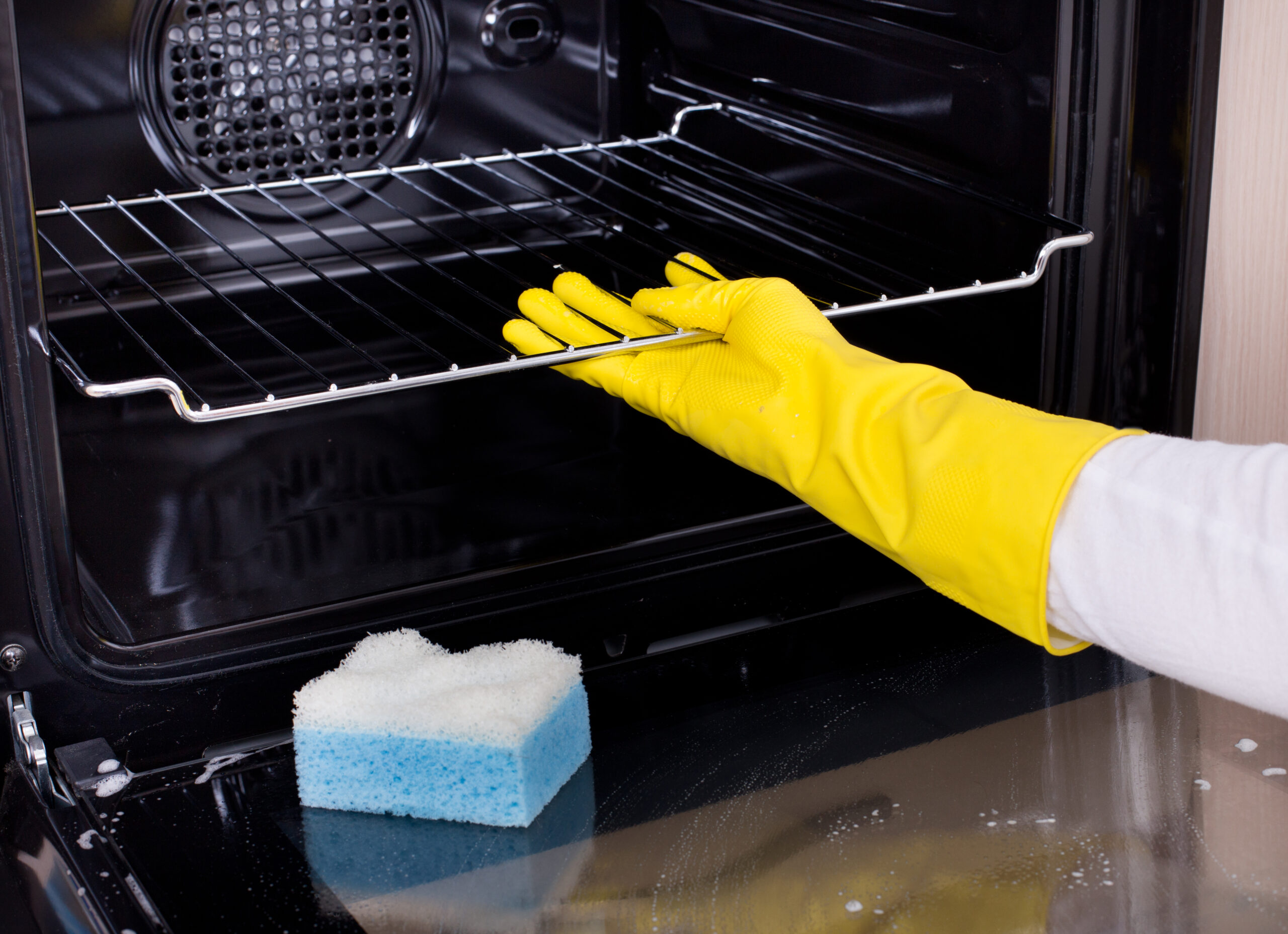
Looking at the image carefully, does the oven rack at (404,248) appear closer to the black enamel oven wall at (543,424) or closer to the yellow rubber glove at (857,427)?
the black enamel oven wall at (543,424)

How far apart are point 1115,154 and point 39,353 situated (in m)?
0.87

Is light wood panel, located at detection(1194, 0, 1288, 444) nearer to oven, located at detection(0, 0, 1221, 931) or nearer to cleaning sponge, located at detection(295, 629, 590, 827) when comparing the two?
oven, located at detection(0, 0, 1221, 931)

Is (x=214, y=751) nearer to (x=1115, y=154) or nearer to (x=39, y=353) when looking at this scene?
(x=39, y=353)

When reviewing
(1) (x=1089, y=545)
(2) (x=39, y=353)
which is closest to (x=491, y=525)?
(2) (x=39, y=353)

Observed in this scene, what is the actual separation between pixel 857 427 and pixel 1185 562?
0.26 m

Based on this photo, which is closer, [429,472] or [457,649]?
[457,649]

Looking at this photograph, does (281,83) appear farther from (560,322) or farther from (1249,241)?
(1249,241)

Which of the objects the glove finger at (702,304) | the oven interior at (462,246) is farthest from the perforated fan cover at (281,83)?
the glove finger at (702,304)

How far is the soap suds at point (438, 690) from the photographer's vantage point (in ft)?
2.63

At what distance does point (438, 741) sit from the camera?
0.80 m

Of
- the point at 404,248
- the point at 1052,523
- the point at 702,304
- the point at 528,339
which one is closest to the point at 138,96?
the point at 404,248

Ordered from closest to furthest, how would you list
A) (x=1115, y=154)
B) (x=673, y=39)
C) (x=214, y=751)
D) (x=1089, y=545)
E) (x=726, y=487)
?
1. (x=1089, y=545)
2. (x=214, y=751)
3. (x=1115, y=154)
4. (x=726, y=487)
5. (x=673, y=39)

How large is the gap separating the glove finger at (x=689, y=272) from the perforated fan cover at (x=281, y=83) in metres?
0.42

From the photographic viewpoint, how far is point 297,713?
825 mm
